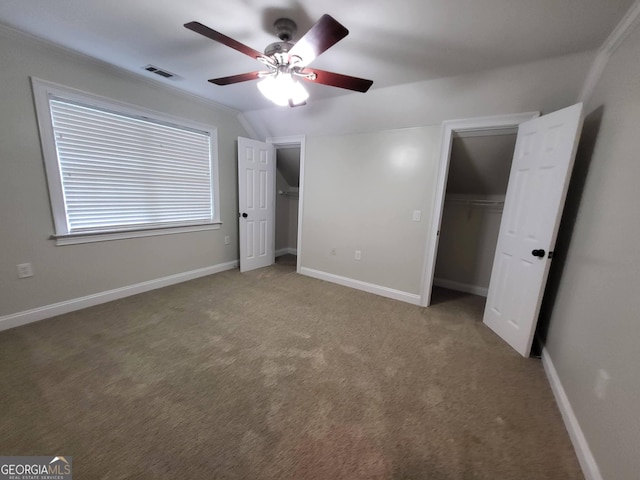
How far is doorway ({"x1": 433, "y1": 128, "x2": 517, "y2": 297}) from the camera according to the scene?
2742mm

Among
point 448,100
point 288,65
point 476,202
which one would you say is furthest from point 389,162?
point 288,65

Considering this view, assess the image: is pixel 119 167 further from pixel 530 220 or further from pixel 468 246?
pixel 468 246

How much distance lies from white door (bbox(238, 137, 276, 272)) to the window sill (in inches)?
22.8

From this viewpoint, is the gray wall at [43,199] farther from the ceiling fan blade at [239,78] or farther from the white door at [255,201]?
the ceiling fan blade at [239,78]

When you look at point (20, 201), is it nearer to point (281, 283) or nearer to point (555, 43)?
point (281, 283)

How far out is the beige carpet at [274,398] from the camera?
1.19 m

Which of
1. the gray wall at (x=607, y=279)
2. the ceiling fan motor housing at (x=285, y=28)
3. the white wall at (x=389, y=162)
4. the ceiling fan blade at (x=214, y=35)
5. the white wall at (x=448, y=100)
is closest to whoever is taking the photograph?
the gray wall at (x=607, y=279)

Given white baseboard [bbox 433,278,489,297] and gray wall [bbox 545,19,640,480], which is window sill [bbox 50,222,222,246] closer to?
white baseboard [bbox 433,278,489,297]

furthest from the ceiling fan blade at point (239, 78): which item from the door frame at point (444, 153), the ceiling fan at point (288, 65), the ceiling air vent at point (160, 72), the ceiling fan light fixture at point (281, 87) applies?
Result: the door frame at point (444, 153)

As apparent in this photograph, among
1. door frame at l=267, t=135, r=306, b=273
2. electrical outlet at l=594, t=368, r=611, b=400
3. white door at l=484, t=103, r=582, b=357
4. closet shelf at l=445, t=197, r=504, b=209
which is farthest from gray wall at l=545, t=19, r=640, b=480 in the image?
door frame at l=267, t=135, r=306, b=273

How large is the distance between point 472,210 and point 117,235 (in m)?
4.32

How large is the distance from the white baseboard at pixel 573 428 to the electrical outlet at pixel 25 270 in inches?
159

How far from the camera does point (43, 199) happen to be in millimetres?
2170

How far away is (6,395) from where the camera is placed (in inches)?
57.4
